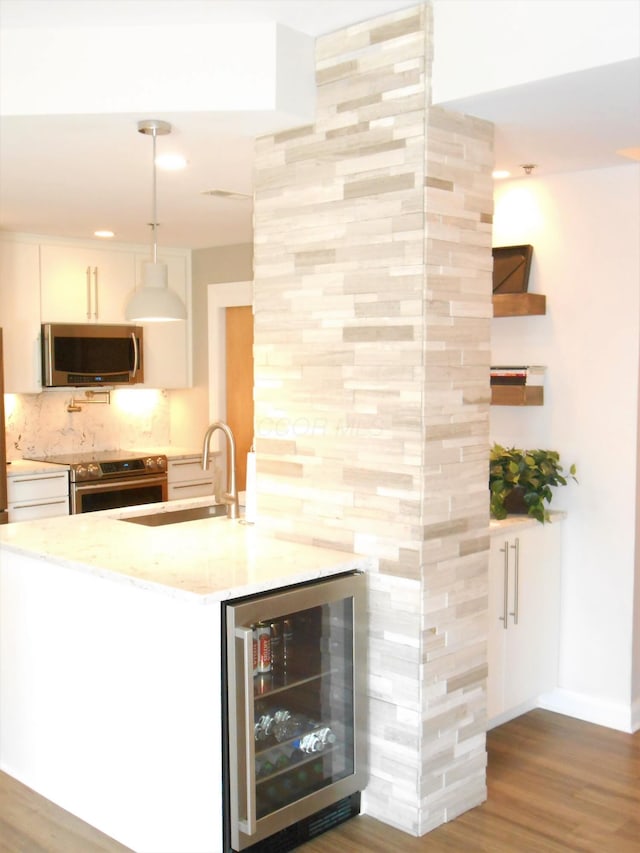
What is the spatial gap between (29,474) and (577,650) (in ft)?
10.8

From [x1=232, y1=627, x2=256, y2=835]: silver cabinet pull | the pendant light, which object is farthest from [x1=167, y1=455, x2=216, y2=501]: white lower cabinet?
[x1=232, y1=627, x2=256, y2=835]: silver cabinet pull

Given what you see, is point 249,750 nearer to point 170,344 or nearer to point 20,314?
point 20,314

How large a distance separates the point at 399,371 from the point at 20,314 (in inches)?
139

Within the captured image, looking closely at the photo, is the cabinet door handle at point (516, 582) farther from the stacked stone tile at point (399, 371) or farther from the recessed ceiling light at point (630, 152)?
the recessed ceiling light at point (630, 152)

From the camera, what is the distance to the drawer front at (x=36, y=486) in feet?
17.7

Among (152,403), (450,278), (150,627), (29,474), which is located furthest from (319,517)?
(152,403)

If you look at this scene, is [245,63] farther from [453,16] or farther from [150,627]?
[150,627]

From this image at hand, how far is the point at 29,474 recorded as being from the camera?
5.46 meters

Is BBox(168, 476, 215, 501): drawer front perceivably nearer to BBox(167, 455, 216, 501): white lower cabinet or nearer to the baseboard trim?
BBox(167, 455, 216, 501): white lower cabinet

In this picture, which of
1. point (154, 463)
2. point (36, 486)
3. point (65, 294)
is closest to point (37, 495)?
point (36, 486)

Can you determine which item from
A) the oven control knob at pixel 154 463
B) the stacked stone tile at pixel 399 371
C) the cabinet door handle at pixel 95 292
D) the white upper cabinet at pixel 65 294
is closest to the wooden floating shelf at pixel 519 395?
the stacked stone tile at pixel 399 371

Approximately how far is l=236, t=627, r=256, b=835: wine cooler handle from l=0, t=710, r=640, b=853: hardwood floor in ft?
0.86

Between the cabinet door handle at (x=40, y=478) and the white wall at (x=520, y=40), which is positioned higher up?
the white wall at (x=520, y=40)

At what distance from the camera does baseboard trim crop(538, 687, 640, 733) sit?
12.6 ft
